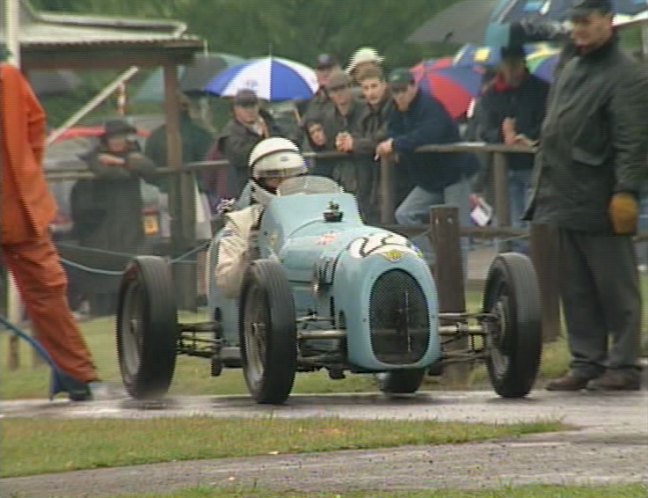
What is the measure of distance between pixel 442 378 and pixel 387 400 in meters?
1.63

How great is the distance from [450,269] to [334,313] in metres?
2.06

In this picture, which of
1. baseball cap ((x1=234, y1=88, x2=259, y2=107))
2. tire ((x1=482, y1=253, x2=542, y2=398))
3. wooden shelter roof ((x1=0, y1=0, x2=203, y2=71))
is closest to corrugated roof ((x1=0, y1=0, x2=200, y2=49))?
wooden shelter roof ((x1=0, y1=0, x2=203, y2=71))

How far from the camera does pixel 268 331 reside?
12.8 metres

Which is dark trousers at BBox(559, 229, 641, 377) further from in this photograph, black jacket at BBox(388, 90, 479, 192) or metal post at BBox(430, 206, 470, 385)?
black jacket at BBox(388, 90, 479, 192)

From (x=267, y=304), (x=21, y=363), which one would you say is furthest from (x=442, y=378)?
(x=21, y=363)

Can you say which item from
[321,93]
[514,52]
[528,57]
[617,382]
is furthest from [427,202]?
[617,382]

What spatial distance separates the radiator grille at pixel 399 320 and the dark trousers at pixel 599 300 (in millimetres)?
1341

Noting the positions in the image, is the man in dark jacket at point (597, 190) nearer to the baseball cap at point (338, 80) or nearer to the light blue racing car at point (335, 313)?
the light blue racing car at point (335, 313)

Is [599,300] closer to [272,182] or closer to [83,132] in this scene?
[272,182]

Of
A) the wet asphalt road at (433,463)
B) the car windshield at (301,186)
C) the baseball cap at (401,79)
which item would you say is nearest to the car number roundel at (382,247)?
the wet asphalt road at (433,463)

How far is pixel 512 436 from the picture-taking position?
11.0 meters

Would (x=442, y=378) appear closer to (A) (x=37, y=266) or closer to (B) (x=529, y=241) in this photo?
(B) (x=529, y=241)

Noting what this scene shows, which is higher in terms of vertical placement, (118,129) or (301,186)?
(118,129)

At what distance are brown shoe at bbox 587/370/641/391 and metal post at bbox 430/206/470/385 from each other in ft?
4.12
